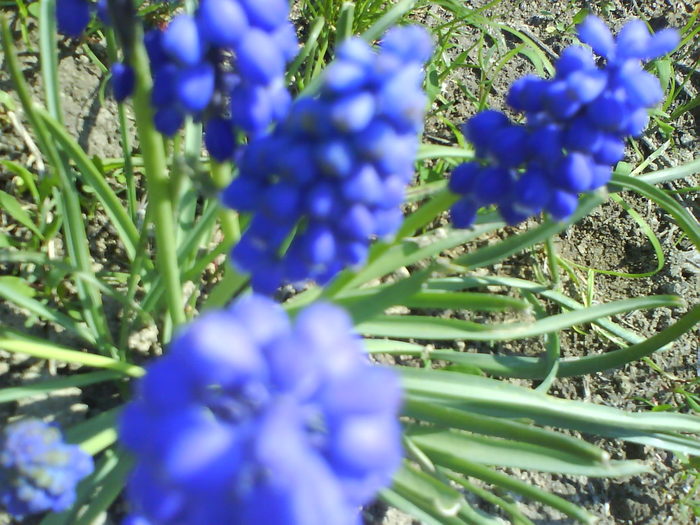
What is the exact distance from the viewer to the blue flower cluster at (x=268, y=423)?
940mm

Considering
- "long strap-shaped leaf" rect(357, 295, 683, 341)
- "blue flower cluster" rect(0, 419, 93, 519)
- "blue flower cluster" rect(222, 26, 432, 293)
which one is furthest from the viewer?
"long strap-shaped leaf" rect(357, 295, 683, 341)

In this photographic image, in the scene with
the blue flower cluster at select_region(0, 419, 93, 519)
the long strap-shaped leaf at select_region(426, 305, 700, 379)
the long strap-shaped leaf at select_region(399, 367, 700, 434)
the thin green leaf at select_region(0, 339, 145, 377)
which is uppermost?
the long strap-shaped leaf at select_region(426, 305, 700, 379)

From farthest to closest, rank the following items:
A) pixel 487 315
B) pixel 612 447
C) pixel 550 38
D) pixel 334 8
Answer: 1. pixel 550 38
2. pixel 334 8
3. pixel 487 315
4. pixel 612 447

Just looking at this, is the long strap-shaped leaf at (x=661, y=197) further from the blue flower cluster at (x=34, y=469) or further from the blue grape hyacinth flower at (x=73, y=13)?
the blue flower cluster at (x=34, y=469)

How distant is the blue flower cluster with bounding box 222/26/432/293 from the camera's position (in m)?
1.33

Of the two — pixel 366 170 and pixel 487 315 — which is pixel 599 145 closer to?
pixel 366 170

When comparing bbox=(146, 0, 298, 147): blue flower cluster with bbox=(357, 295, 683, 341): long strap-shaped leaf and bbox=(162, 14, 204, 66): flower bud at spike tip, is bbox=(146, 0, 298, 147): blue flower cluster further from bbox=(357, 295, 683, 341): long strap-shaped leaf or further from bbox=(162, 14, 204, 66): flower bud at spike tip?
bbox=(357, 295, 683, 341): long strap-shaped leaf

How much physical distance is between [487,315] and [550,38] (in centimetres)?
184

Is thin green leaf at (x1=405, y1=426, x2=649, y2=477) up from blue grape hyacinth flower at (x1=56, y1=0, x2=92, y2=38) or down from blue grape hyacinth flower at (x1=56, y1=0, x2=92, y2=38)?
down

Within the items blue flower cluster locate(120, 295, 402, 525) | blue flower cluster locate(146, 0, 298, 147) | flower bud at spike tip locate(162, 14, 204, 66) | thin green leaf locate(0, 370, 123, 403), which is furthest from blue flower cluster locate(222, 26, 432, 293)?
thin green leaf locate(0, 370, 123, 403)

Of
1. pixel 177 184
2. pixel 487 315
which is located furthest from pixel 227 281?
pixel 487 315

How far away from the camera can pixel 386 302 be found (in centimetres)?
192

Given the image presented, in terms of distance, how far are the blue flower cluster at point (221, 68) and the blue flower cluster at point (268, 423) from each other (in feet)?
1.80

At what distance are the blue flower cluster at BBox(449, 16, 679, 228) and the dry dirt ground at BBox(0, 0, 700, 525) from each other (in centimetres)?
154
